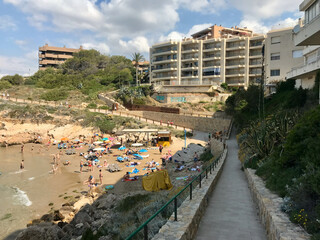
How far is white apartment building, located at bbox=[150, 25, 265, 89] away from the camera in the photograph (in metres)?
59.5

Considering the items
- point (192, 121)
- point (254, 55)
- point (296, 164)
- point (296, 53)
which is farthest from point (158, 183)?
point (254, 55)

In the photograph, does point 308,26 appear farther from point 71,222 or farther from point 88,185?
point 88,185

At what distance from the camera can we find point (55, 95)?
A: 62.2 metres

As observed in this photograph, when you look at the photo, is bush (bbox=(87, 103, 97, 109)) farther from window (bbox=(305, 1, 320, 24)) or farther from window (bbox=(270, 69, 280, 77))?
window (bbox=(305, 1, 320, 24))

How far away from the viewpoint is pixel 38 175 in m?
25.2

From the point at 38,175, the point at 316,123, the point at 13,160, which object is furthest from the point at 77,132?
the point at 316,123

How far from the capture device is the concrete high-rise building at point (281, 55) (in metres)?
39.0

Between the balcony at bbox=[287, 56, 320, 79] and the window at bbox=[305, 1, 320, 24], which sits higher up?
the window at bbox=[305, 1, 320, 24]

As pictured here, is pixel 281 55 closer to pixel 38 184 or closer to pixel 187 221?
pixel 38 184

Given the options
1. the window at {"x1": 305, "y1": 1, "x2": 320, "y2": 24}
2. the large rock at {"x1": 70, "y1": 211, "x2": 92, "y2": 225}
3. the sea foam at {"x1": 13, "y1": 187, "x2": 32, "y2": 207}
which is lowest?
the sea foam at {"x1": 13, "y1": 187, "x2": 32, "y2": 207}

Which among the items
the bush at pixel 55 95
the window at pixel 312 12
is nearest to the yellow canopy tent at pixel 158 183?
the window at pixel 312 12

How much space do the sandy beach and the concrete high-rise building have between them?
16.0m

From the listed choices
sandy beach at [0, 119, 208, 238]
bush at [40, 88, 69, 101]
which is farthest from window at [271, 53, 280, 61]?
bush at [40, 88, 69, 101]

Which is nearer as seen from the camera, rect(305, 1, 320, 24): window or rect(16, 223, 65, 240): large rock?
rect(16, 223, 65, 240): large rock
